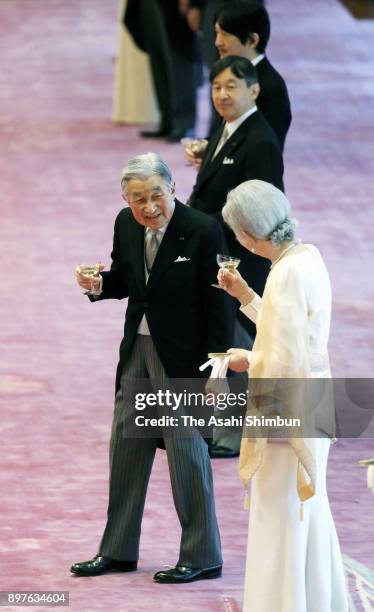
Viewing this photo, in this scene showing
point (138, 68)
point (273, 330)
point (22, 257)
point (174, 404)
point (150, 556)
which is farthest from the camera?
point (138, 68)

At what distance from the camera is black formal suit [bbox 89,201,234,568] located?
604cm

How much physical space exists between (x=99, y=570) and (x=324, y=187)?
7.03 meters

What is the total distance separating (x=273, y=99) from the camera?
25.0 ft

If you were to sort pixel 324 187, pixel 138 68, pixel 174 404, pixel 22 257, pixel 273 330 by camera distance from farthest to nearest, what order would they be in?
pixel 138 68
pixel 324 187
pixel 22 257
pixel 174 404
pixel 273 330

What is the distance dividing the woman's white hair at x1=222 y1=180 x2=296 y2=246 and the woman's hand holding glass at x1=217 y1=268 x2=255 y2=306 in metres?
0.33

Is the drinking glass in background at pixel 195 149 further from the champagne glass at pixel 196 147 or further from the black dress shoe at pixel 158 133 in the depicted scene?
the black dress shoe at pixel 158 133

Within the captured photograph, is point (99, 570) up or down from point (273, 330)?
down

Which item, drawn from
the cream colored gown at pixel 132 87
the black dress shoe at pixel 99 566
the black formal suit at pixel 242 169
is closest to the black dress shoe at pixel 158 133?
the cream colored gown at pixel 132 87

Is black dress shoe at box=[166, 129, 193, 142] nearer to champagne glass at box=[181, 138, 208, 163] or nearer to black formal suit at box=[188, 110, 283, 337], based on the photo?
champagne glass at box=[181, 138, 208, 163]

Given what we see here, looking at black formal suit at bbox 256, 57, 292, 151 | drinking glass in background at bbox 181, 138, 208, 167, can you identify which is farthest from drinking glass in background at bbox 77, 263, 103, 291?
black formal suit at bbox 256, 57, 292, 151

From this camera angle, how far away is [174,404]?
19.9ft

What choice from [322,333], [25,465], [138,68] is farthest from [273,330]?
[138,68]

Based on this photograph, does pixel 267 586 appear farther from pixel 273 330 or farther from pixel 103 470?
pixel 103 470

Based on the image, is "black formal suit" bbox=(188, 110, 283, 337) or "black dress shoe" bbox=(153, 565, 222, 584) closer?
"black dress shoe" bbox=(153, 565, 222, 584)
